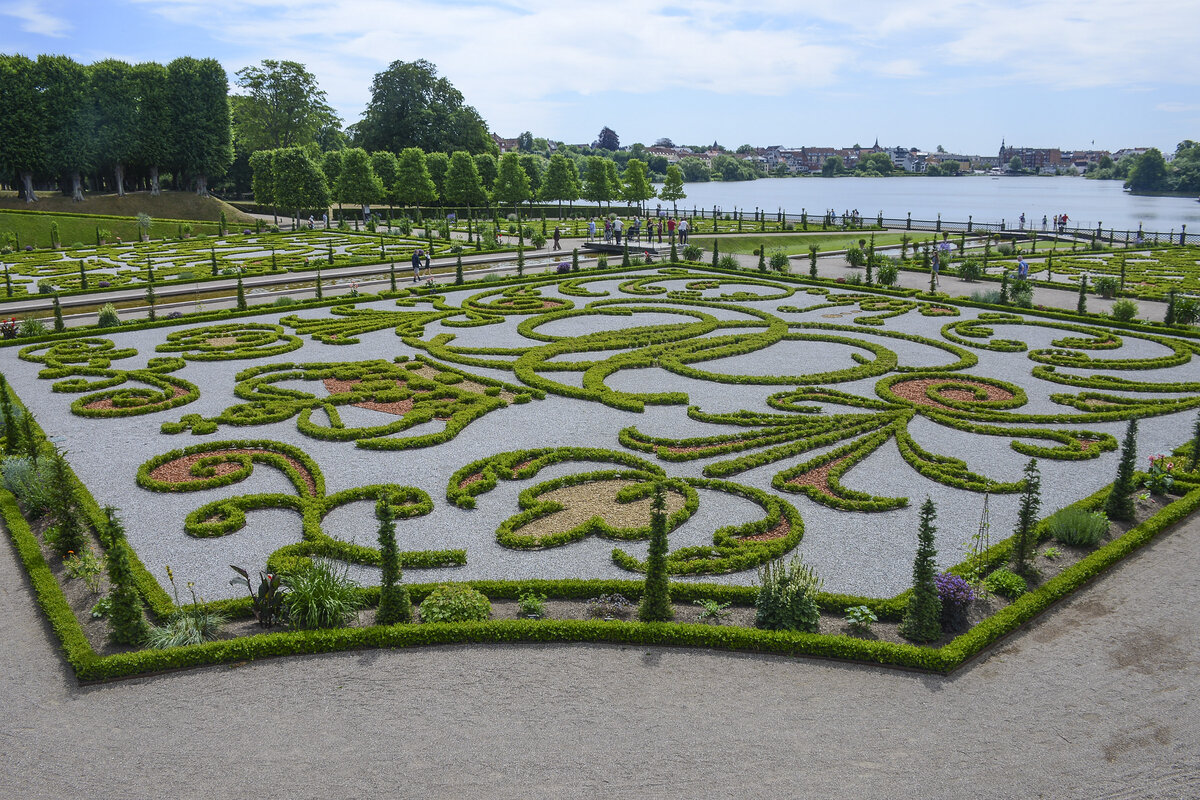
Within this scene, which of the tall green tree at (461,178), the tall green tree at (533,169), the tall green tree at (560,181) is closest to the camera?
the tall green tree at (461,178)

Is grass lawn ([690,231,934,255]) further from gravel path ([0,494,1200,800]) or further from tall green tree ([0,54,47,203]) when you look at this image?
tall green tree ([0,54,47,203])

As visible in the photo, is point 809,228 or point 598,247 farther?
point 809,228

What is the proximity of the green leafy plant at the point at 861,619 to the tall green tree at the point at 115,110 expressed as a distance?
7918cm

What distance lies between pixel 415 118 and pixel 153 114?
28.6m

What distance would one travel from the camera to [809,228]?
216 feet

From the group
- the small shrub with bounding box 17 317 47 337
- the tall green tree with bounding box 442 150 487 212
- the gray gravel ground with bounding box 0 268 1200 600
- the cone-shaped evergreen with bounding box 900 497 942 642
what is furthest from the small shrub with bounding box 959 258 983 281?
the tall green tree with bounding box 442 150 487 212

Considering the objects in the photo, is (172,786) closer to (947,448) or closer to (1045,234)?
(947,448)

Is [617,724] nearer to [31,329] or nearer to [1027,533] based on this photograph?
[1027,533]

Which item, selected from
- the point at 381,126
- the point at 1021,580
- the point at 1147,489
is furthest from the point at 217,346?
the point at 381,126

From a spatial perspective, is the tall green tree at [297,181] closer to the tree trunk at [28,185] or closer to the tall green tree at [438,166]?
the tall green tree at [438,166]

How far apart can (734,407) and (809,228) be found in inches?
2027

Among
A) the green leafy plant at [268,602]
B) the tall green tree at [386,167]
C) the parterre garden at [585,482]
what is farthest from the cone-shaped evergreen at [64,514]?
the tall green tree at [386,167]

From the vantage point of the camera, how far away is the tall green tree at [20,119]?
6334cm

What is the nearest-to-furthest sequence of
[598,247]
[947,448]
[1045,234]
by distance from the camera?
[947,448], [598,247], [1045,234]
